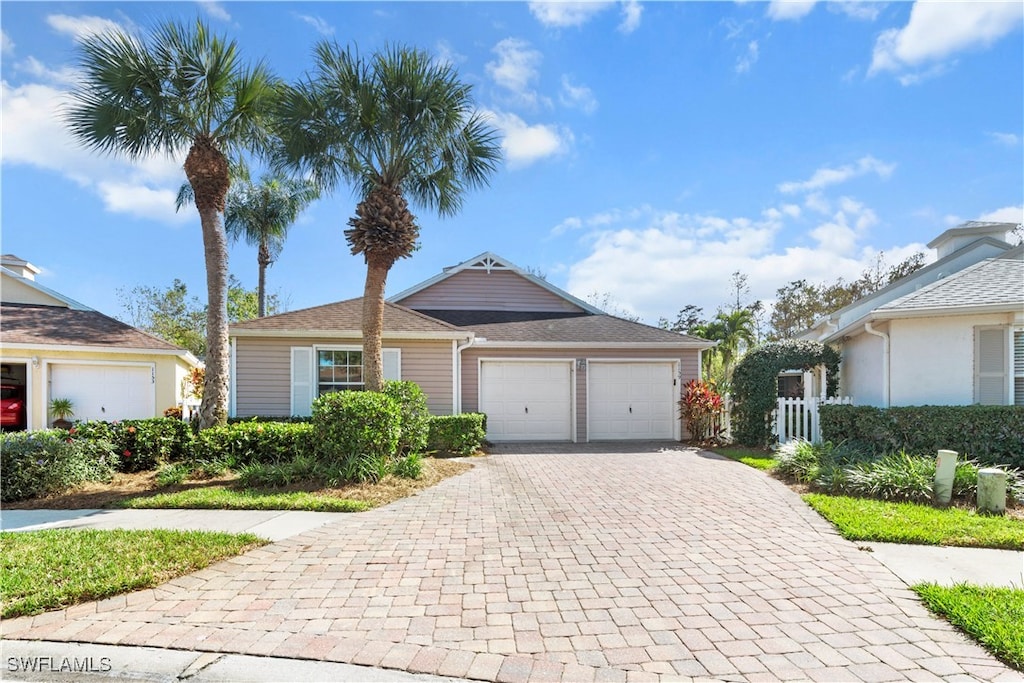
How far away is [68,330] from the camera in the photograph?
13484mm

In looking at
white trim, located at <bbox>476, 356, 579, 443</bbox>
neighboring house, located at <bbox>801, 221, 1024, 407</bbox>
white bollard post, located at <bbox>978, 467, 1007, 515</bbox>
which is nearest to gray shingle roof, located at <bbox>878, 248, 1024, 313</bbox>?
neighboring house, located at <bbox>801, 221, 1024, 407</bbox>

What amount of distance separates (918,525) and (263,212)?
24.3 m

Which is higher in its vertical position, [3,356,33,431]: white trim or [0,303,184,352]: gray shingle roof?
[0,303,184,352]: gray shingle roof

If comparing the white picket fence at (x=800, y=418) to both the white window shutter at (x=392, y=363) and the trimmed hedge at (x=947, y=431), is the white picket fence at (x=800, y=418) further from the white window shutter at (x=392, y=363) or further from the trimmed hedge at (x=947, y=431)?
the white window shutter at (x=392, y=363)

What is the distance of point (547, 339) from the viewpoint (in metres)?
13.7

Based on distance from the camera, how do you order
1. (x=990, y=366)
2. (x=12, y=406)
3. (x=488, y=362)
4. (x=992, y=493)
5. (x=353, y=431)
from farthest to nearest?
(x=488, y=362)
(x=12, y=406)
(x=990, y=366)
(x=353, y=431)
(x=992, y=493)

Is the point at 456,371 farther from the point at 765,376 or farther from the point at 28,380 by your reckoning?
the point at 28,380

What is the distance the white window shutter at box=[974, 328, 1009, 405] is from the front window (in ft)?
42.6

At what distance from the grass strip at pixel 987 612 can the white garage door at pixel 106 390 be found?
659 inches

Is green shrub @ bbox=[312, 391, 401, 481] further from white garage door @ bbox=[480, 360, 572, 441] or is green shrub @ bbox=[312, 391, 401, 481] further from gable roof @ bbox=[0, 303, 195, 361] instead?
gable roof @ bbox=[0, 303, 195, 361]

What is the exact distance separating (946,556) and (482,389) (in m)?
10.4

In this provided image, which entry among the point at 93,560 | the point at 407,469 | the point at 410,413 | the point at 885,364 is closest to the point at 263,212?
the point at 410,413

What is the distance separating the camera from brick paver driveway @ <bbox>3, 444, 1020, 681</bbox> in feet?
9.80

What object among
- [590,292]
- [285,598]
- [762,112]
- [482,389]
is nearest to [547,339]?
[482,389]
